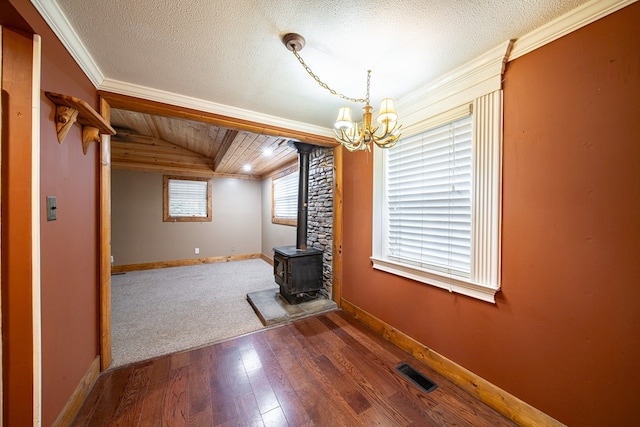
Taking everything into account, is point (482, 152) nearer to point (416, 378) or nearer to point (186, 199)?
point (416, 378)

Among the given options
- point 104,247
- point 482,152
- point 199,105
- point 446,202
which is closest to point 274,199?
point 199,105

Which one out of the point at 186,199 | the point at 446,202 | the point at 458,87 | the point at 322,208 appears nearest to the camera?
the point at 458,87

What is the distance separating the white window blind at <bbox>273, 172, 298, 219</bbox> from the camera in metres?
4.61

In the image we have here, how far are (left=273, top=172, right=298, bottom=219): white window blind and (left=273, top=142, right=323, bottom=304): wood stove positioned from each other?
1.14 metres

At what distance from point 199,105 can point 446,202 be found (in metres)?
2.48

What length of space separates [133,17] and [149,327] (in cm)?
291

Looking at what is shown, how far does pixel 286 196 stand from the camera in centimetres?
493

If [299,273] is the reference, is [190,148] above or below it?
above

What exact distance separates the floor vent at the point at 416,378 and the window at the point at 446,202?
733 millimetres

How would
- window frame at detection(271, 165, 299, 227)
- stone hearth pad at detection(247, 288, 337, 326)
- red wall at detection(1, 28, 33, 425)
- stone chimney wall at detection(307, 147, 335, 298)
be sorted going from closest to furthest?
red wall at detection(1, 28, 33, 425), stone hearth pad at detection(247, 288, 337, 326), stone chimney wall at detection(307, 147, 335, 298), window frame at detection(271, 165, 299, 227)

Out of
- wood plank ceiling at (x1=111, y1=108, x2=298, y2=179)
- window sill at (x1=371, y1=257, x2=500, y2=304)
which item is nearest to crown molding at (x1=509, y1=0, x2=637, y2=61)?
window sill at (x1=371, y1=257, x2=500, y2=304)

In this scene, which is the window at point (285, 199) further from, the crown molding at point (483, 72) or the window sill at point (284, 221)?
the crown molding at point (483, 72)

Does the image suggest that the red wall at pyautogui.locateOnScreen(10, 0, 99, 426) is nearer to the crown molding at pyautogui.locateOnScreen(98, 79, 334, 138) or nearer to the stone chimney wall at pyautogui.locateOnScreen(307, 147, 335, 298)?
the crown molding at pyautogui.locateOnScreen(98, 79, 334, 138)

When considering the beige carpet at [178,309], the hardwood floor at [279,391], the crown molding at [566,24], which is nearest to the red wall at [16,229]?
the hardwood floor at [279,391]
